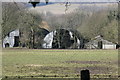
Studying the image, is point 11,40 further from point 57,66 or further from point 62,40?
point 57,66

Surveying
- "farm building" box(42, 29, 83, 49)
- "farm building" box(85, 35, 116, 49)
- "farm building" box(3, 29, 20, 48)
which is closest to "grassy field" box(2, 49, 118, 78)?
"farm building" box(85, 35, 116, 49)

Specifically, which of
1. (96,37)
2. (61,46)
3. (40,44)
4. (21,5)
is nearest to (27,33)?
(40,44)

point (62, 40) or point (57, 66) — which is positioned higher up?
point (62, 40)

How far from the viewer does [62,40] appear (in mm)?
50219

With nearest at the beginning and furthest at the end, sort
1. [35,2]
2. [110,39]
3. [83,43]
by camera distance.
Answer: [35,2]
[110,39]
[83,43]

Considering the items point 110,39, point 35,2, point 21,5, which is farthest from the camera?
point 110,39

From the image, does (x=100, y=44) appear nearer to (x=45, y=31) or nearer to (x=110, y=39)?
(x=110, y=39)

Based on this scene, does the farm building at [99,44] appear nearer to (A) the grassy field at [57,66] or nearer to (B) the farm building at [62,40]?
(B) the farm building at [62,40]

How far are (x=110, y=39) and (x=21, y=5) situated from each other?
4086 cm

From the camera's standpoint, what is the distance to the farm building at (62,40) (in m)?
49.0

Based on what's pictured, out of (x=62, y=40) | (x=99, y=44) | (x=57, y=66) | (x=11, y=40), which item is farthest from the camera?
(x=11, y=40)

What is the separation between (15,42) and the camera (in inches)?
2026

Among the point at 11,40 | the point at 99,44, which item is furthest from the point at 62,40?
the point at 11,40

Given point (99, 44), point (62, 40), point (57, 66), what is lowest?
point (57, 66)
